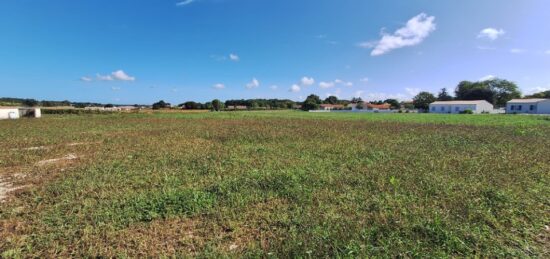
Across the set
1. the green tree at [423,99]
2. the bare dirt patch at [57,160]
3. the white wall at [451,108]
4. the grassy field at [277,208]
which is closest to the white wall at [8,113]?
the bare dirt patch at [57,160]

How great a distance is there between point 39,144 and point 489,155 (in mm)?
17912

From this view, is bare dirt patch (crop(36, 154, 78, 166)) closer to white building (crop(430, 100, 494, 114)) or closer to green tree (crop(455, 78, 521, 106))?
white building (crop(430, 100, 494, 114))

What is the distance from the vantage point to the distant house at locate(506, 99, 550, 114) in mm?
49562

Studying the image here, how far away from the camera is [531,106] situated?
5275cm

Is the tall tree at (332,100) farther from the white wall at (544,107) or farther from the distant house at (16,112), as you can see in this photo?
the distant house at (16,112)

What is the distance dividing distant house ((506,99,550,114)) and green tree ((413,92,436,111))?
21.7 m

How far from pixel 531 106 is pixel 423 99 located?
30.9m

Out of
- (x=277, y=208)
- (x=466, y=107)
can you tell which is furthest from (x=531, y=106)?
(x=277, y=208)

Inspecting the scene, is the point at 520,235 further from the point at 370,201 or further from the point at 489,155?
the point at 489,155

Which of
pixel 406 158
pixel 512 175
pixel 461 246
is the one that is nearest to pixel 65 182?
pixel 461 246

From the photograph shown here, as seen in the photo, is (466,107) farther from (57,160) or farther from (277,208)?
(57,160)

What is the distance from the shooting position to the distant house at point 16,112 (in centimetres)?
3129

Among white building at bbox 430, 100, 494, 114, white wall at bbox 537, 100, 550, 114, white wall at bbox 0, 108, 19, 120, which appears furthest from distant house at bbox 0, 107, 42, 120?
white wall at bbox 537, 100, 550, 114

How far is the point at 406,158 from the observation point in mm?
7957
